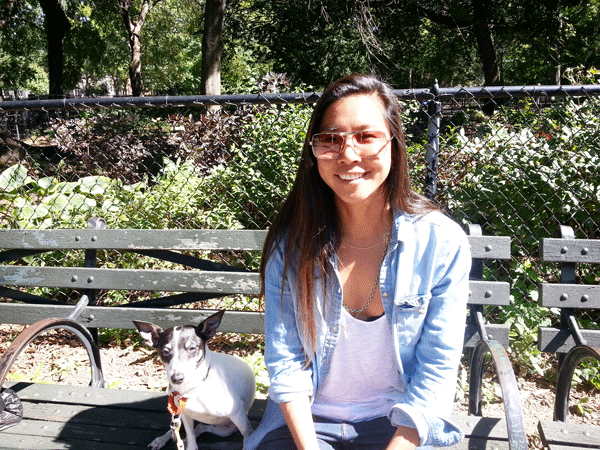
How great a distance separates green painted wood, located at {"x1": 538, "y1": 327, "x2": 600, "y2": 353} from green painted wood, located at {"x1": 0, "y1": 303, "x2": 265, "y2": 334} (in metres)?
1.42

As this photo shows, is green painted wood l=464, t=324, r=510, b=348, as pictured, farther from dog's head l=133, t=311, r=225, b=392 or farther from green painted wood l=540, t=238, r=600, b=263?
dog's head l=133, t=311, r=225, b=392

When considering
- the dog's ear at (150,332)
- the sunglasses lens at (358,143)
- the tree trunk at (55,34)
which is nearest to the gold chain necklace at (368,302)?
the sunglasses lens at (358,143)

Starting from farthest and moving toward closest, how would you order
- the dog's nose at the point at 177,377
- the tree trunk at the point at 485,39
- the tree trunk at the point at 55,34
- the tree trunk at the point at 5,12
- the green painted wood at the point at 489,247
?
the tree trunk at the point at 55,34 → the tree trunk at the point at 485,39 → the tree trunk at the point at 5,12 → the green painted wood at the point at 489,247 → the dog's nose at the point at 177,377

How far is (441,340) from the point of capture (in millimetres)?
1868

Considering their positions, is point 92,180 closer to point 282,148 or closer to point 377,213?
point 282,148

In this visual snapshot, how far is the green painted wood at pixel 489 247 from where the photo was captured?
8.91 ft

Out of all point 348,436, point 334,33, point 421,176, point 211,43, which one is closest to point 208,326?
point 348,436

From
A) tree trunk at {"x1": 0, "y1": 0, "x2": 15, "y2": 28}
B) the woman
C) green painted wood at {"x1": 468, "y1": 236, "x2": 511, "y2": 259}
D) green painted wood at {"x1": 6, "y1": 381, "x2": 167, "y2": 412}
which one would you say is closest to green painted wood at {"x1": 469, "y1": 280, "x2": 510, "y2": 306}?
green painted wood at {"x1": 468, "y1": 236, "x2": 511, "y2": 259}

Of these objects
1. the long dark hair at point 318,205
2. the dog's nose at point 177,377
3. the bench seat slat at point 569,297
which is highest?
the long dark hair at point 318,205

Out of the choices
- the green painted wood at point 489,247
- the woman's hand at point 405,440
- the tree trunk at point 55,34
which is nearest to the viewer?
the woman's hand at point 405,440

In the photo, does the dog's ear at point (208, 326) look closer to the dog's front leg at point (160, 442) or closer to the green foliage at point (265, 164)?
the dog's front leg at point (160, 442)

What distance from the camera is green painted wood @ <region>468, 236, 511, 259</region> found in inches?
107

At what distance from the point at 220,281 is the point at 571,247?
1.80 meters

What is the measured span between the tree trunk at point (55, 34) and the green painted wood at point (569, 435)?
19.3 m
